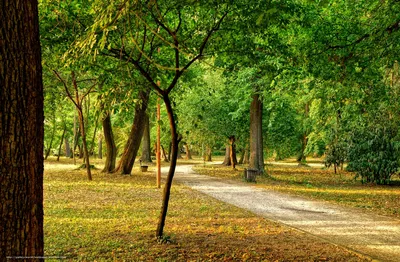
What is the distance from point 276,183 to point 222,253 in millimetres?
13362

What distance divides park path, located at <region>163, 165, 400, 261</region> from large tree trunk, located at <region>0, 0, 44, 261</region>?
5471mm

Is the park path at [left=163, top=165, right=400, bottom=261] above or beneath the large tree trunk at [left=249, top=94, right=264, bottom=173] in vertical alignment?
beneath

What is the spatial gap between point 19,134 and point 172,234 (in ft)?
17.0

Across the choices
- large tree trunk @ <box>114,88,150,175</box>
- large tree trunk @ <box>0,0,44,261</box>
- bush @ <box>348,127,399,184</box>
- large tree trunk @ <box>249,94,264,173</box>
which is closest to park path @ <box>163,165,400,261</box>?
large tree trunk @ <box>0,0,44,261</box>

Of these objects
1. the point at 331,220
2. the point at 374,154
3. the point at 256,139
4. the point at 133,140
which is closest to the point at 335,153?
the point at 374,154

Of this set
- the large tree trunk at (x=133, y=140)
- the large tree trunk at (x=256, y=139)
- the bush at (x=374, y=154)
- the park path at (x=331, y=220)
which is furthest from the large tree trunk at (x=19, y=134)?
the large tree trunk at (x=256, y=139)

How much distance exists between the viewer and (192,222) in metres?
8.85

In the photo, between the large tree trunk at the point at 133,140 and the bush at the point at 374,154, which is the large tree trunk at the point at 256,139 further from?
the large tree trunk at the point at 133,140

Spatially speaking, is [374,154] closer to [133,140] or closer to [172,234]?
[133,140]

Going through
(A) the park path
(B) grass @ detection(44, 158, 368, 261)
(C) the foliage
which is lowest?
(A) the park path

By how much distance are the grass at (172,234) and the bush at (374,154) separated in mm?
9626

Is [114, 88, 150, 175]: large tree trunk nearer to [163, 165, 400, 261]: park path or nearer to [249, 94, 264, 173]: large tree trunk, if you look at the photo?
[249, 94, 264, 173]: large tree trunk

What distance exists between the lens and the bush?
17.8 meters

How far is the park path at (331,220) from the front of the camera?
710 cm
